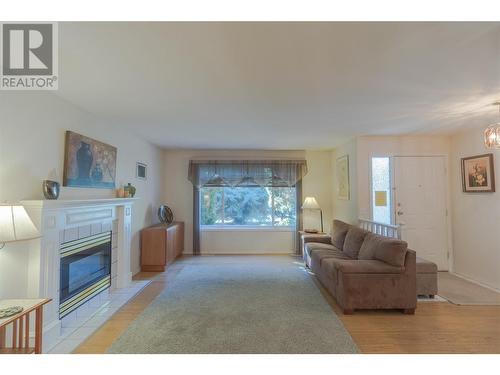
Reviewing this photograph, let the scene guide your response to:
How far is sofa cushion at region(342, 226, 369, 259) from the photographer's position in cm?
361

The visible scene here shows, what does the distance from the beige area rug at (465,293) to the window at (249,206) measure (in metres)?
2.94

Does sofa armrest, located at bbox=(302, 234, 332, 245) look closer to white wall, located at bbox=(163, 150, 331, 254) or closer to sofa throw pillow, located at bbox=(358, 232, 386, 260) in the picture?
white wall, located at bbox=(163, 150, 331, 254)

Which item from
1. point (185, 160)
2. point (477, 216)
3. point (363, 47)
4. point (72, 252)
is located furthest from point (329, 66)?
point (185, 160)

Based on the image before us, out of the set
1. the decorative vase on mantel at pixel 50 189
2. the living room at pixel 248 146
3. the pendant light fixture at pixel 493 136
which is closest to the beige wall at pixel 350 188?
the living room at pixel 248 146

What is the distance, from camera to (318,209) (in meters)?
5.61

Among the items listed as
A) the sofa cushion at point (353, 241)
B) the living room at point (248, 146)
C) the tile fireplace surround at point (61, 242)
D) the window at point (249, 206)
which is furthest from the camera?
the window at point (249, 206)

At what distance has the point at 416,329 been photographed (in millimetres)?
2475

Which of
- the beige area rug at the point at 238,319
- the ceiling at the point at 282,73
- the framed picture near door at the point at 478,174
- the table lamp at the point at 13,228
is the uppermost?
the ceiling at the point at 282,73

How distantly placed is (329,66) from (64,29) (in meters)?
1.78

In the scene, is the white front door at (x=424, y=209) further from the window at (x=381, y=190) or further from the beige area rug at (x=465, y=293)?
the beige area rug at (x=465, y=293)

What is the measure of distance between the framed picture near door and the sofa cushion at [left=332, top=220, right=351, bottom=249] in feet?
6.38

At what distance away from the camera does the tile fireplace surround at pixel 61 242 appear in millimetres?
2143

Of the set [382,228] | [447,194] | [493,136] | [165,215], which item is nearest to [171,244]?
[165,215]
